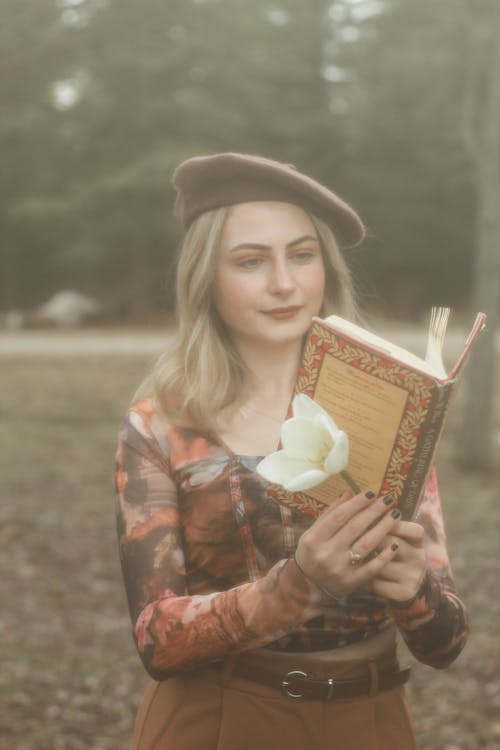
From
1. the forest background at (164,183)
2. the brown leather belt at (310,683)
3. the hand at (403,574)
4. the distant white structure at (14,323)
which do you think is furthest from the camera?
the distant white structure at (14,323)

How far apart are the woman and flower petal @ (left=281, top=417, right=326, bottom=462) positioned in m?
0.18

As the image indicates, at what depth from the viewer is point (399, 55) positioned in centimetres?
2550

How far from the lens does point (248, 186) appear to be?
2.12 meters

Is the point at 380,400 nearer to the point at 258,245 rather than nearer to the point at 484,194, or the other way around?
the point at 258,245

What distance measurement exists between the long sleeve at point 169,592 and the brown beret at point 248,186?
519 mm

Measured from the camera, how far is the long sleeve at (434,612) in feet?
6.37

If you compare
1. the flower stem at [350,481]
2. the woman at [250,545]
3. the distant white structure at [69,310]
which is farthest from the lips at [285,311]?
the distant white structure at [69,310]

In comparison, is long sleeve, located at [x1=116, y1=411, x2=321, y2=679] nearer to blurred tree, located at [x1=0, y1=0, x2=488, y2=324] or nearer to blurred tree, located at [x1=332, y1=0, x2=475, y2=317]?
blurred tree, located at [x1=0, y1=0, x2=488, y2=324]

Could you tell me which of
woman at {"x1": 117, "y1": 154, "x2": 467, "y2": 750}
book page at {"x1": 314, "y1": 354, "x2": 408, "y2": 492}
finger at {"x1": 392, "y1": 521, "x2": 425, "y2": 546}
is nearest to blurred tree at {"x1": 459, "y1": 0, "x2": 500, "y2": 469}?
woman at {"x1": 117, "y1": 154, "x2": 467, "y2": 750}

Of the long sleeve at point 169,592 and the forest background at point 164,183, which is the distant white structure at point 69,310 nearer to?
the forest background at point 164,183

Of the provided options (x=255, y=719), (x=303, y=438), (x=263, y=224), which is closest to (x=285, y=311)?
(x=263, y=224)

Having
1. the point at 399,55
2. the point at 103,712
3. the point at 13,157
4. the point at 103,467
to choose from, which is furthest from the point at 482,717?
the point at 13,157

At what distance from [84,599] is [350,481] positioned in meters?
5.53

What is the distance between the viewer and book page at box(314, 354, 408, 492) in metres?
1.63
